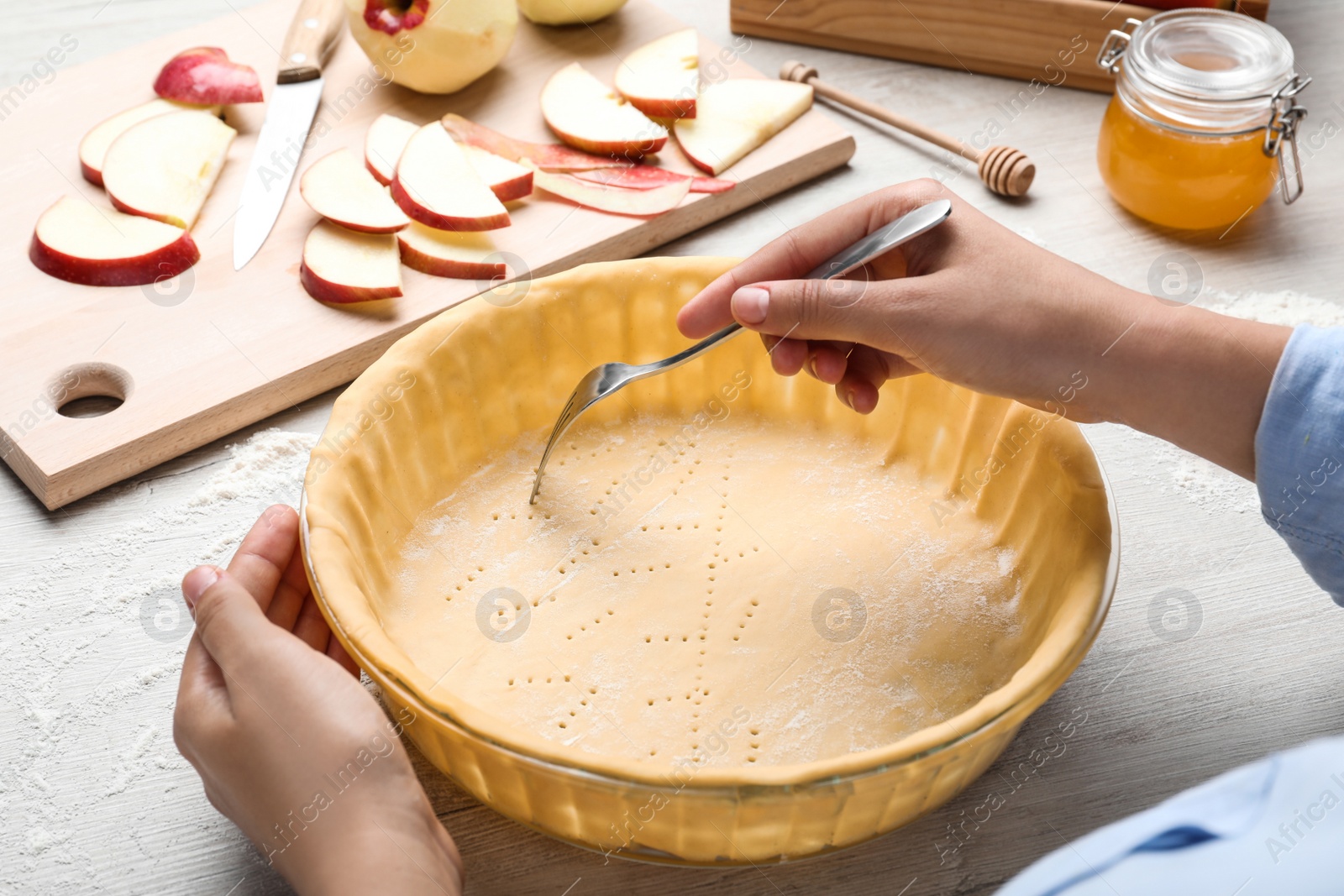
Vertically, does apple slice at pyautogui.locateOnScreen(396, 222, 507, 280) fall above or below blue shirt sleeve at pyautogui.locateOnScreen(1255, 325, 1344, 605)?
below

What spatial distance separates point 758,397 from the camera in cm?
122

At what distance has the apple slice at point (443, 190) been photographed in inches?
56.1

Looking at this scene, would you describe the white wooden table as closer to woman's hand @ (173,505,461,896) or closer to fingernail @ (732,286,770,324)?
woman's hand @ (173,505,461,896)

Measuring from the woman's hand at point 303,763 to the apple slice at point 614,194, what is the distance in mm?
812

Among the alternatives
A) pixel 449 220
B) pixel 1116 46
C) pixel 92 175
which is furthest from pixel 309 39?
pixel 1116 46

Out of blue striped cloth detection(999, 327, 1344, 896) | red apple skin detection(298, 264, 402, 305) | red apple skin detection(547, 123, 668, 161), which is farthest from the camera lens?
red apple skin detection(547, 123, 668, 161)

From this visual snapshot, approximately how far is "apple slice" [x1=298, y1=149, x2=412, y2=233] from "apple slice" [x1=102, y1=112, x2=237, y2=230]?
0.45ft

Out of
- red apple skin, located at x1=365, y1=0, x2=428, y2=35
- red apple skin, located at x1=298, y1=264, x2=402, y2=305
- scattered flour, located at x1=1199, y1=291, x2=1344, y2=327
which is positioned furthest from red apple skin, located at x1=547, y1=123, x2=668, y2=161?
scattered flour, located at x1=1199, y1=291, x2=1344, y2=327

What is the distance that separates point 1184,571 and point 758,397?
473mm

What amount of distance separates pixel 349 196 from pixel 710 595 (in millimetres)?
770

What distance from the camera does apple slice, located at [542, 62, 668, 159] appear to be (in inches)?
61.2

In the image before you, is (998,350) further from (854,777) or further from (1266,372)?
(854,777)

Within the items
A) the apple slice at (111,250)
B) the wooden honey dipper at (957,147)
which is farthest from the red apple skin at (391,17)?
the wooden honey dipper at (957,147)

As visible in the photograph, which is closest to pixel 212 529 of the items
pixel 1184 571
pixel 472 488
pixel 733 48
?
pixel 472 488
